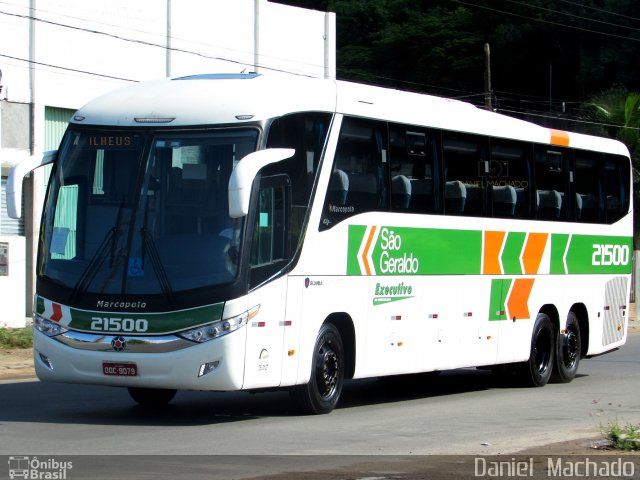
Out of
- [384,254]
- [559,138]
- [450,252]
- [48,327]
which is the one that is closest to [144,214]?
[48,327]

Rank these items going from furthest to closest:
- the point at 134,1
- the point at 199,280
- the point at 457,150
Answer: the point at 134,1
the point at 457,150
the point at 199,280

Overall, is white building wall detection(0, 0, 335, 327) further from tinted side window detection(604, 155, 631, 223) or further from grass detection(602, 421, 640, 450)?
grass detection(602, 421, 640, 450)

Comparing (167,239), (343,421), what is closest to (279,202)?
(167,239)

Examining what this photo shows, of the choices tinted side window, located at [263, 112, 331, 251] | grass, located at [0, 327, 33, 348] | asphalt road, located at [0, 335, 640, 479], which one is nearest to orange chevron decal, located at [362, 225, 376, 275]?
tinted side window, located at [263, 112, 331, 251]

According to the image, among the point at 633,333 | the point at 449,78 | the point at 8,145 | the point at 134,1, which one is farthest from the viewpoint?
the point at 449,78

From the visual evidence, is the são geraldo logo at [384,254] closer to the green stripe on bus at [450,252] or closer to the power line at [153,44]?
the green stripe on bus at [450,252]

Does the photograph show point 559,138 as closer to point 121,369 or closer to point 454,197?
point 454,197

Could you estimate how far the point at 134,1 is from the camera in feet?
95.0

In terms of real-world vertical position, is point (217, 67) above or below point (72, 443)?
above

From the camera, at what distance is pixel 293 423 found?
522 inches

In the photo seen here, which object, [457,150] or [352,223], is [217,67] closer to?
[457,150]

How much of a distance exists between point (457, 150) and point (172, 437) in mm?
6615

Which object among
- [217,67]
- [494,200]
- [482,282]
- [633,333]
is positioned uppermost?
[217,67]

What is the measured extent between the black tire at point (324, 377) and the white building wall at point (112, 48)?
40.1 feet
